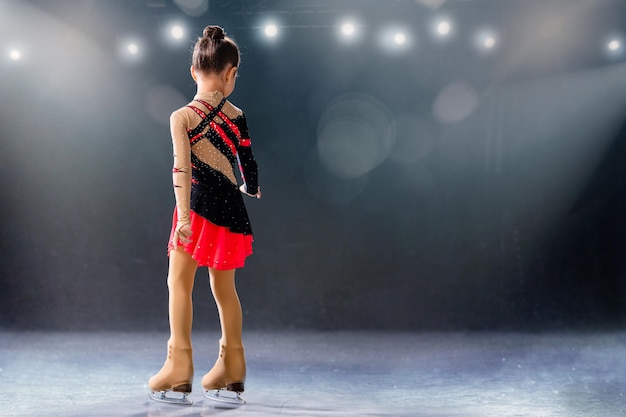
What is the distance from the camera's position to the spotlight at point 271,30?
517cm

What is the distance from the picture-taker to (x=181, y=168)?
8.64 ft

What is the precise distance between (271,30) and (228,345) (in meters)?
3.12

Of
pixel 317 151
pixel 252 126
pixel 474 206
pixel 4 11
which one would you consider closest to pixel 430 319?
pixel 474 206

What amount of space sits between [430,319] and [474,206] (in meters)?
1.01

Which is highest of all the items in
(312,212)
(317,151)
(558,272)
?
(317,151)

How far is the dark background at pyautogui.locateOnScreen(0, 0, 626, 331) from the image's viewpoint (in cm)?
524

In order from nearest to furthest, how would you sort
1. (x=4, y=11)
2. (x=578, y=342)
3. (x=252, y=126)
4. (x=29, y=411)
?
(x=29, y=411), (x=578, y=342), (x=4, y=11), (x=252, y=126)

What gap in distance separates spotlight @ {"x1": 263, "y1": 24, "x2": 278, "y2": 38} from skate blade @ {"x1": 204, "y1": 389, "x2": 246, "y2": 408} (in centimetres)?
317

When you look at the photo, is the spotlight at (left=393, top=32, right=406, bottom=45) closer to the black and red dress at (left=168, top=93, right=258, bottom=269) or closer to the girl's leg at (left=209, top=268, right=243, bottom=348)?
the black and red dress at (left=168, top=93, right=258, bottom=269)

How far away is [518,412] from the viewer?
274cm

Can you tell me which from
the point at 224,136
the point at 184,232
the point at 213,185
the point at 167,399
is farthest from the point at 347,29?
the point at 167,399

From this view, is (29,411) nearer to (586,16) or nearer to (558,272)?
(558,272)

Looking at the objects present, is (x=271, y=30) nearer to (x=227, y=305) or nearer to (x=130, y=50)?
(x=130, y=50)

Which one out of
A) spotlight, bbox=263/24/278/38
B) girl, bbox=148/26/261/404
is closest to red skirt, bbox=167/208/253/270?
girl, bbox=148/26/261/404
